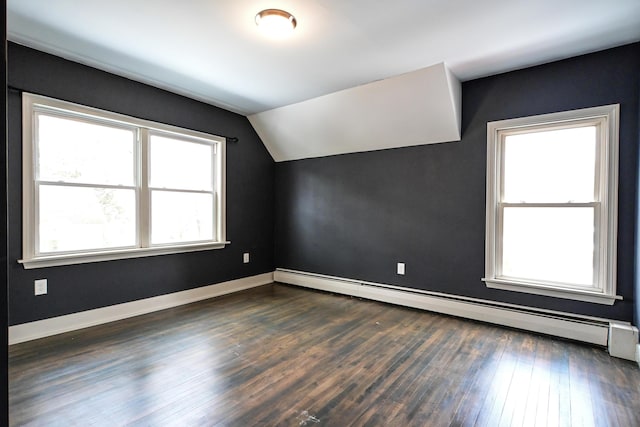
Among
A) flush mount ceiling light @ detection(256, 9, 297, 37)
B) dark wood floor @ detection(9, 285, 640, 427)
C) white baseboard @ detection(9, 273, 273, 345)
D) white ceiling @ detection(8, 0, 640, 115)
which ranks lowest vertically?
dark wood floor @ detection(9, 285, 640, 427)

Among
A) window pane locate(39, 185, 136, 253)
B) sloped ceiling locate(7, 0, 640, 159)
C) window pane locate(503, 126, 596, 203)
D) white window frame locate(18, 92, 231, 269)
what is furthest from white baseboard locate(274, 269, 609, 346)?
window pane locate(39, 185, 136, 253)

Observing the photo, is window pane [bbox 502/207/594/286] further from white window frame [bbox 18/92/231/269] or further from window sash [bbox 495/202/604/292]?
white window frame [bbox 18/92/231/269]

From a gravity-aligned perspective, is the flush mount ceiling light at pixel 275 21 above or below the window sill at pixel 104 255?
above

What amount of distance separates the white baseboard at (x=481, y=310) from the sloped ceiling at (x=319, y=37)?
2.05 metres

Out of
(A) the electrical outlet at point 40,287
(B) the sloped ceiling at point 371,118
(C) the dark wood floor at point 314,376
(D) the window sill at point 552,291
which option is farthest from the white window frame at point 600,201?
(A) the electrical outlet at point 40,287

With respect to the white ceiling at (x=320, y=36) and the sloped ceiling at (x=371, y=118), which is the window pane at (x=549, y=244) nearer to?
the sloped ceiling at (x=371, y=118)

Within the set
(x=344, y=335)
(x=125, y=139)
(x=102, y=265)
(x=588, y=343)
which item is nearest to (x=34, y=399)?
(x=102, y=265)

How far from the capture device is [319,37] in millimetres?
2449

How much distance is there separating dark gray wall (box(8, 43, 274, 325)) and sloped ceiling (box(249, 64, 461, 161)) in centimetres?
56

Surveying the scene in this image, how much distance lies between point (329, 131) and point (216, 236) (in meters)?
2.05

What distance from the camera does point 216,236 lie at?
422 cm

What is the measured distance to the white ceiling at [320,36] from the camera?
2092 mm

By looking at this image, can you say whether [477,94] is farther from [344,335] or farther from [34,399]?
[34,399]

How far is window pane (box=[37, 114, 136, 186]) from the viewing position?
279cm
